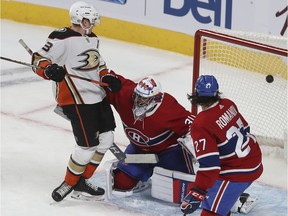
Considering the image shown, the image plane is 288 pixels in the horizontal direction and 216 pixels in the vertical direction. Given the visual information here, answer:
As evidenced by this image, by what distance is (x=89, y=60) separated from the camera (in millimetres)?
4062

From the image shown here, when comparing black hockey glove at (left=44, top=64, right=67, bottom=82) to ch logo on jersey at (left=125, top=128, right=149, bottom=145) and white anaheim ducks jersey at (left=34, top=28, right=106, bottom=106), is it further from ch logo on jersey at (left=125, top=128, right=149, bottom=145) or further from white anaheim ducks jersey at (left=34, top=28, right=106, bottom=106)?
ch logo on jersey at (left=125, top=128, right=149, bottom=145)

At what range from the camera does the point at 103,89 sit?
4.14m

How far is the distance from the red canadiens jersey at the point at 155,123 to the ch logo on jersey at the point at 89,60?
0.18 m

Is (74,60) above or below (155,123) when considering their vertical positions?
above

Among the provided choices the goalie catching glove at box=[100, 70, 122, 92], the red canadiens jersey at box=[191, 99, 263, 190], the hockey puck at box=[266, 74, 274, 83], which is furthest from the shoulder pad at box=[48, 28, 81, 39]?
the hockey puck at box=[266, 74, 274, 83]

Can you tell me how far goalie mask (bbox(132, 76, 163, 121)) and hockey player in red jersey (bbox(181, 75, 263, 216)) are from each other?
330 mm

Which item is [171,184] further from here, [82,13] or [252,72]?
[252,72]

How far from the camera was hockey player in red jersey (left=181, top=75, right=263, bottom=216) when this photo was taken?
138 inches

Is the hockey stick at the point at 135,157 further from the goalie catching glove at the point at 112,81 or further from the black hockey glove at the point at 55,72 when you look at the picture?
the black hockey glove at the point at 55,72

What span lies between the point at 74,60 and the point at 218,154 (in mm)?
941

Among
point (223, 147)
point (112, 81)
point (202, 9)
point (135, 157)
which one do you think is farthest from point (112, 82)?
point (202, 9)

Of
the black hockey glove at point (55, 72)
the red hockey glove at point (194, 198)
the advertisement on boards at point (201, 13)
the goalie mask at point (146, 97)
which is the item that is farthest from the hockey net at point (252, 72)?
the red hockey glove at point (194, 198)

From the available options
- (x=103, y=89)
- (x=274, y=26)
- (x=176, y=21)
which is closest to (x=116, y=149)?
(x=103, y=89)

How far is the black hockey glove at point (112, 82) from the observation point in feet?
13.4
